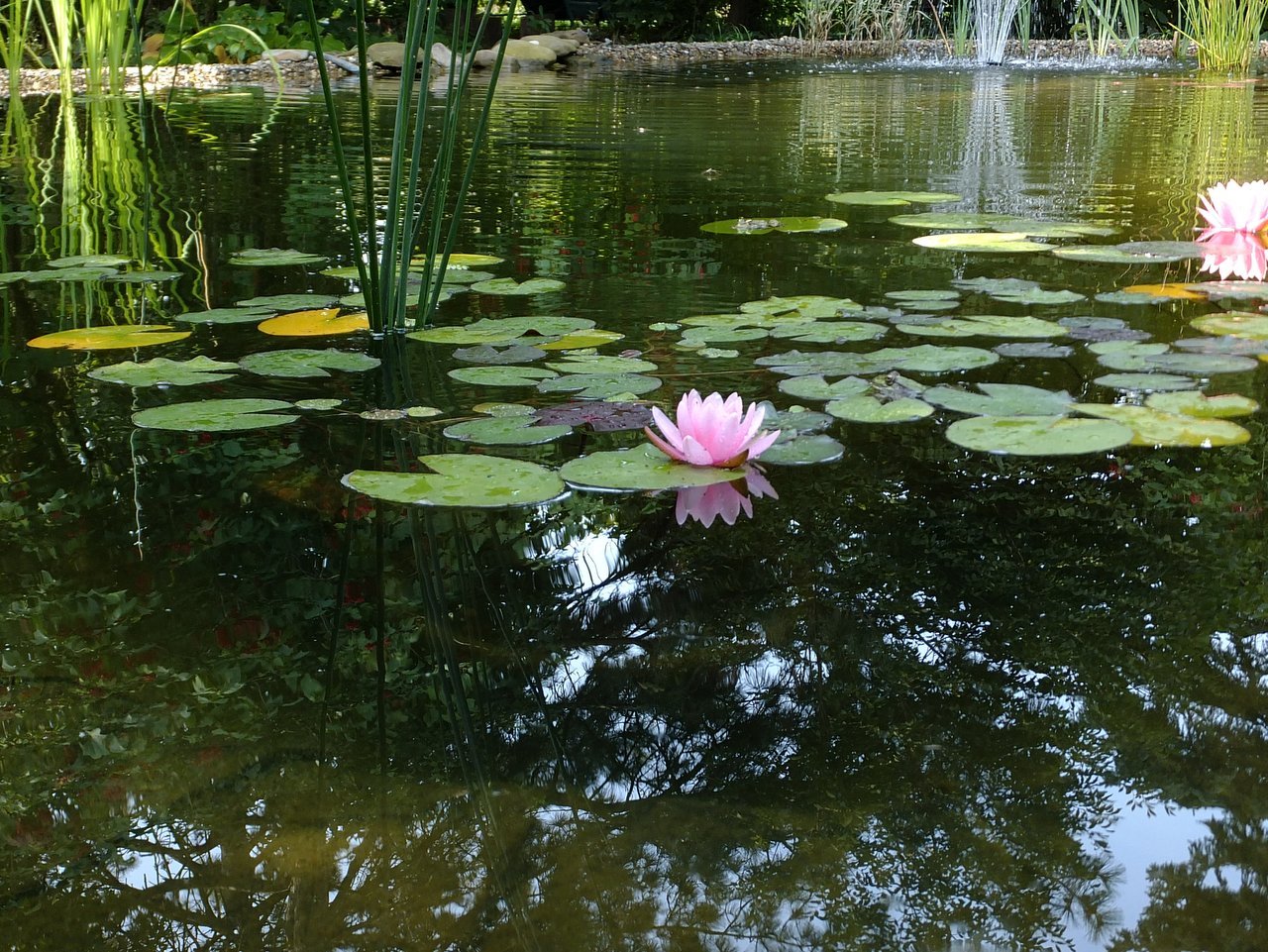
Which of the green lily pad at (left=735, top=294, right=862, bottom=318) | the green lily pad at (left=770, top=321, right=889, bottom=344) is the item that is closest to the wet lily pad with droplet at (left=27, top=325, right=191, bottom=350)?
the green lily pad at (left=735, top=294, right=862, bottom=318)

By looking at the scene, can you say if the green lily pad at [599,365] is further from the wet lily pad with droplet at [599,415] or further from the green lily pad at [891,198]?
the green lily pad at [891,198]

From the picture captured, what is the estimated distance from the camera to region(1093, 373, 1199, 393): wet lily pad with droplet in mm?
1649

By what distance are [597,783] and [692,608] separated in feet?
0.92

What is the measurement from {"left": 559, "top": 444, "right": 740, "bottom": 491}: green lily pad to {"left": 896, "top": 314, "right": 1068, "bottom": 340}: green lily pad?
2.25 ft

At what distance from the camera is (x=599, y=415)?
1585 millimetres

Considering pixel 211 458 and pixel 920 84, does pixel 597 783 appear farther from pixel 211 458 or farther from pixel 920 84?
pixel 920 84

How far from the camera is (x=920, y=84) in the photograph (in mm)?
8445

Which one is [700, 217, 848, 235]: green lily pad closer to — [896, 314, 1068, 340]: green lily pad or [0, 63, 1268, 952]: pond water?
[0, 63, 1268, 952]: pond water

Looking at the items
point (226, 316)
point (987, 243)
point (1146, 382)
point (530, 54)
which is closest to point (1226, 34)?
point (530, 54)

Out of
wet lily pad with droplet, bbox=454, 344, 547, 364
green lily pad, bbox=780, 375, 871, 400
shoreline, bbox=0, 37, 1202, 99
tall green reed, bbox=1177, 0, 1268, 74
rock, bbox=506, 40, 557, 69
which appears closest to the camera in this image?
green lily pad, bbox=780, 375, 871, 400

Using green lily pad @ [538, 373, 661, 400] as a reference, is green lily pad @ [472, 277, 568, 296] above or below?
above

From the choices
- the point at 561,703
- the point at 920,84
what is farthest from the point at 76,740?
the point at 920,84

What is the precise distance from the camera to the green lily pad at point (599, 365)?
181cm

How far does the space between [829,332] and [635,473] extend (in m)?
0.70
